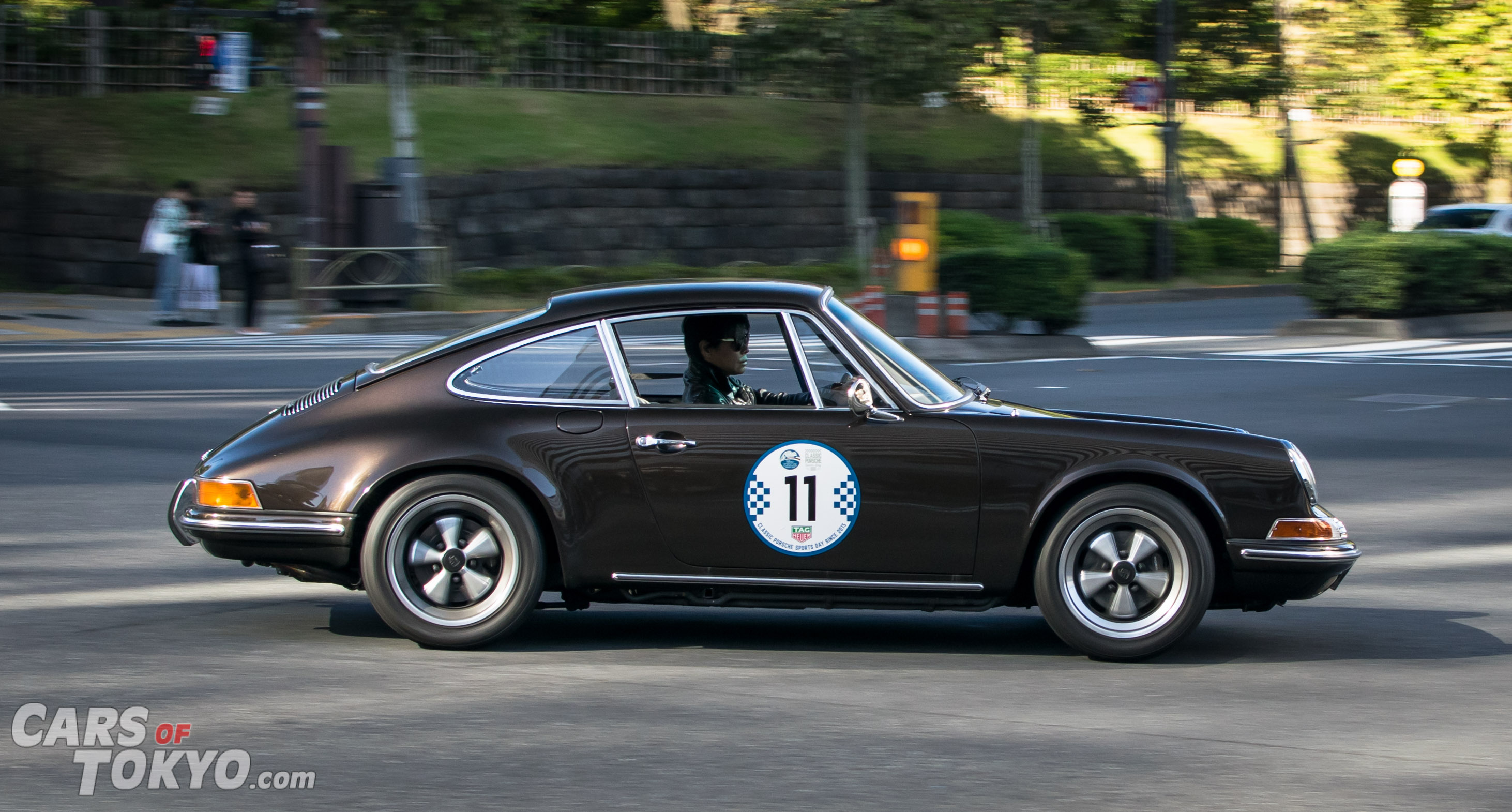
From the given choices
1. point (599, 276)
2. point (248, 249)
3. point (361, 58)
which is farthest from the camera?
point (361, 58)

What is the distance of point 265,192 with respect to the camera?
1165 inches

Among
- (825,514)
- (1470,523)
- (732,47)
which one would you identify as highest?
(732,47)

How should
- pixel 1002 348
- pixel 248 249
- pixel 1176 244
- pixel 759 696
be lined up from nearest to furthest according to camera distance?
pixel 759 696, pixel 1002 348, pixel 248 249, pixel 1176 244

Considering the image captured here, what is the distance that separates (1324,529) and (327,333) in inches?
721

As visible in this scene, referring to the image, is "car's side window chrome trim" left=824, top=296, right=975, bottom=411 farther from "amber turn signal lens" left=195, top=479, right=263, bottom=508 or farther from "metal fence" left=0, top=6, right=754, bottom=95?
"metal fence" left=0, top=6, right=754, bottom=95

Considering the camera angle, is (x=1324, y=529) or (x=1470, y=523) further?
(x=1470, y=523)

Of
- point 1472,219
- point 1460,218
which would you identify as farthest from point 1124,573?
point 1460,218

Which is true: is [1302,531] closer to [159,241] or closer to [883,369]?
[883,369]

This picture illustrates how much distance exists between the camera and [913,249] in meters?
20.5

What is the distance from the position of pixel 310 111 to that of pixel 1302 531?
2138 cm

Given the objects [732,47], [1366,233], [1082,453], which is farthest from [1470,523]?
[732,47]

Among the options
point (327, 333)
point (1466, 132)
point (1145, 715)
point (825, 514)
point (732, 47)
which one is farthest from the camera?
point (1466, 132)

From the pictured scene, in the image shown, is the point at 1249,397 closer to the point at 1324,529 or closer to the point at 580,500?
the point at 1324,529

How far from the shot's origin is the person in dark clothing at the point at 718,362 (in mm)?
6125
